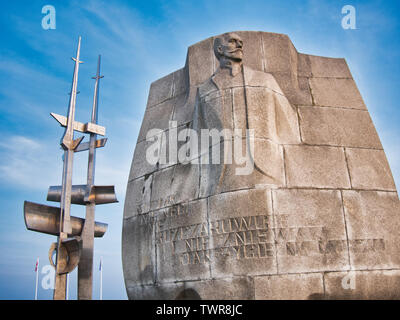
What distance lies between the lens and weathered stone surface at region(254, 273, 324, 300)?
606 centimetres

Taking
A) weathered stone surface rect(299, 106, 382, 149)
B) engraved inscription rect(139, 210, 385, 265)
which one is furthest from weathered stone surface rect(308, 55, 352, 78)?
engraved inscription rect(139, 210, 385, 265)

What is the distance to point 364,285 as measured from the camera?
6324 millimetres

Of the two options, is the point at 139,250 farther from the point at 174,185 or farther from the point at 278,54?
the point at 278,54

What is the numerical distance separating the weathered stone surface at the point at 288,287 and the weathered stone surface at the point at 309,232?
127 mm

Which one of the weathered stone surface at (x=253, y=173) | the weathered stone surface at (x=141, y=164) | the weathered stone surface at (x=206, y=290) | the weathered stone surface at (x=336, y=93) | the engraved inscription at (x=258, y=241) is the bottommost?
the weathered stone surface at (x=206, y=290)

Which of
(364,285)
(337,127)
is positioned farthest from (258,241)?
(337,127)

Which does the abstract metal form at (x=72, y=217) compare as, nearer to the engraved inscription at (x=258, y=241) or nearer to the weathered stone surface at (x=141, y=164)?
the weathered stone surface at (x=141, y=164)

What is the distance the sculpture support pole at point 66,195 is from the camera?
916 cm

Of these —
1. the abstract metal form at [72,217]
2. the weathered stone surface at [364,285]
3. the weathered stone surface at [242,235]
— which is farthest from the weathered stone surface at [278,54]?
the abstract metal form at [72,217]

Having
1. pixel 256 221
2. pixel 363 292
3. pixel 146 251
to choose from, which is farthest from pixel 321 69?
pixel 146 251

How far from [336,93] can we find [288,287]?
4136 mm

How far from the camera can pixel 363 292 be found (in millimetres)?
6309

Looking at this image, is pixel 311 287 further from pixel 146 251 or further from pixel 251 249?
pixel 146 251

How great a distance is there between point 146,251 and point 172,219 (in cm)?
90
